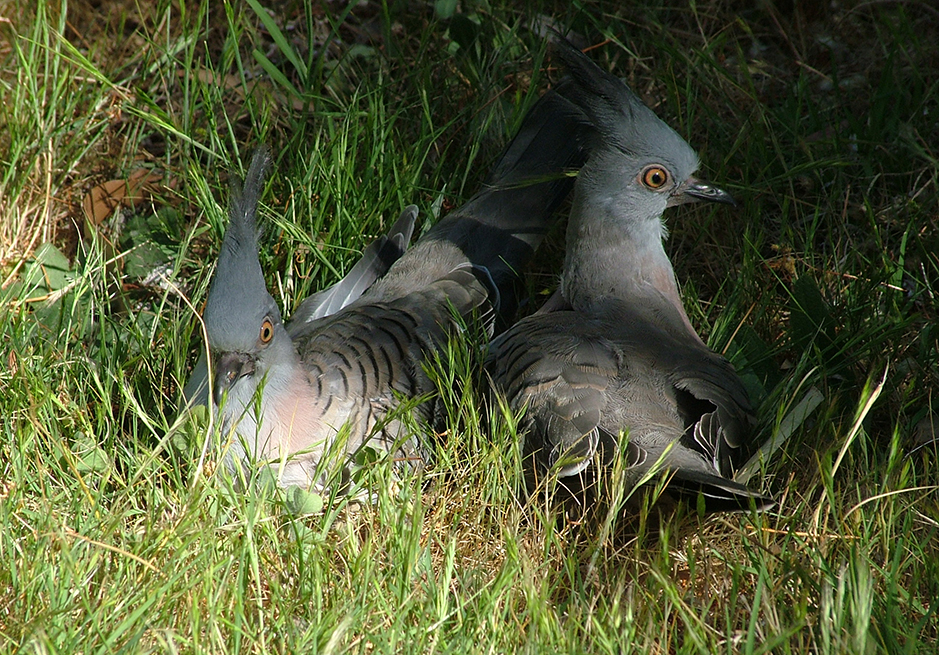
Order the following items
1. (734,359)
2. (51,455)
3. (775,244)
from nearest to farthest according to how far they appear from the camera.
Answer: (51,455), (734,359), (775,244)

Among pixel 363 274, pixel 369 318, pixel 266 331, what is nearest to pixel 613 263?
pixel 369 318

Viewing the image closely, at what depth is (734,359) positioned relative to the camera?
392cm

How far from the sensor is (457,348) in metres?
3.58

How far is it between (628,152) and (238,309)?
5.24 feet

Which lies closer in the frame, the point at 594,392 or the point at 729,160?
the point at 594,392

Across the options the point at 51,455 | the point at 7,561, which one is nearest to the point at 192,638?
the point at 7,561

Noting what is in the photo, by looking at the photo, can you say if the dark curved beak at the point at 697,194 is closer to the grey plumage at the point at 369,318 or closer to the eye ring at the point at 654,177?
the eye ring at the point at 654,177

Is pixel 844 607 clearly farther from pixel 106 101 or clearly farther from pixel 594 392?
pixel 106 101

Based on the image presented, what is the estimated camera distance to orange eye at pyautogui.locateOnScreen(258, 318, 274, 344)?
3.31 m

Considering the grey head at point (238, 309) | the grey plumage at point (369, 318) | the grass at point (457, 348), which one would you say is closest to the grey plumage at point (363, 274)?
the grey plumage at point (369, 318)

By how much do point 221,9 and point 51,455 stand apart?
2.98 m

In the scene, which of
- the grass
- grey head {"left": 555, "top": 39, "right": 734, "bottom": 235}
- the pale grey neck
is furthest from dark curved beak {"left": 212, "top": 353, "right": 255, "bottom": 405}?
grey head {"left": 555, "top": 39, "right": 734, "bottom": 235}

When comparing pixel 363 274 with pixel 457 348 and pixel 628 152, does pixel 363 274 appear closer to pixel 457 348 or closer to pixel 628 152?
pixel 457 348

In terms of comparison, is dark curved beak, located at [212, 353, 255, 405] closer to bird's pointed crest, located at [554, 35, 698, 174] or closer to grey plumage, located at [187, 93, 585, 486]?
grey plumage, located at [187, 93, 585, 486]
